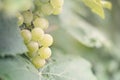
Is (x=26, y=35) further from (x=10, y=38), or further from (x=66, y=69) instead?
(x=66, y=69)

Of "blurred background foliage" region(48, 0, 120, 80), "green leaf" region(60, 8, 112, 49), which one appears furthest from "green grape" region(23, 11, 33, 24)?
"green leaf" region(60, 8, 112, 49)

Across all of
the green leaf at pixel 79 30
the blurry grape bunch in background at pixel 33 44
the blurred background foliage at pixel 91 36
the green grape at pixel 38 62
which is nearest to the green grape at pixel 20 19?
the blurry grape bunch in background at pixel 33 44

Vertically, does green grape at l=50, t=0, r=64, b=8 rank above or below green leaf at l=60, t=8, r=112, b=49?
above

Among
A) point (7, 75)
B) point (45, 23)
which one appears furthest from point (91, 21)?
point (7, 75)

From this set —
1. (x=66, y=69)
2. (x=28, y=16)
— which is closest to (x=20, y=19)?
(x=28, y=16)

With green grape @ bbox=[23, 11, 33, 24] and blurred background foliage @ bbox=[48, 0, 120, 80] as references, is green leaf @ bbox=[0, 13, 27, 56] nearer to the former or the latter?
green grape @ bbox=[23, 11, 33, 24]

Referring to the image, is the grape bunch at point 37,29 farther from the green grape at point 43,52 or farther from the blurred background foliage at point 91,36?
the blurred background foliage at point 91,36
